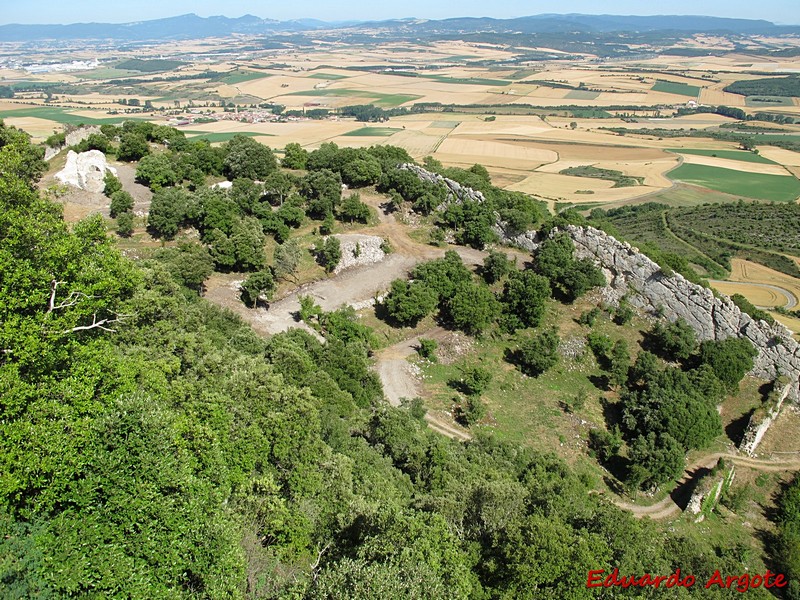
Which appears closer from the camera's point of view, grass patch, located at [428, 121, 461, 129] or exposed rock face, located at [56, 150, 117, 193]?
exposed rock face, located at [56, 150, 117, 193]

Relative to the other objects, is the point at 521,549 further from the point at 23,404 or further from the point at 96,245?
the point at 96,245

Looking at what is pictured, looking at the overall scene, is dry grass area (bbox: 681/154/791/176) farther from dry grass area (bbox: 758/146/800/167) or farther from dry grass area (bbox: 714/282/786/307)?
dry grass area (bbox: 714/282/786/307)

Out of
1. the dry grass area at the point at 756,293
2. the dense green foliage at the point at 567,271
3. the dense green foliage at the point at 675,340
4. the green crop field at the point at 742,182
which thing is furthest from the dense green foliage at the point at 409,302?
the green crop field at the point at 742,182

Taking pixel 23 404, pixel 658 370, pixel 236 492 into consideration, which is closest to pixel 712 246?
pixel 658 370

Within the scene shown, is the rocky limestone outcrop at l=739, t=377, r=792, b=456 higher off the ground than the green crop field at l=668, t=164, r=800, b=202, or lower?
lower

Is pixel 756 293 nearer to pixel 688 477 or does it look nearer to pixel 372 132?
pixel 688 477

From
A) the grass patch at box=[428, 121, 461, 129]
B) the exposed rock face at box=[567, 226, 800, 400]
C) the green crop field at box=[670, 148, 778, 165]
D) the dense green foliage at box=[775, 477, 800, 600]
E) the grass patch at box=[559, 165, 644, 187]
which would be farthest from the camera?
the grass patch at box=[428, 121, 461, 129]

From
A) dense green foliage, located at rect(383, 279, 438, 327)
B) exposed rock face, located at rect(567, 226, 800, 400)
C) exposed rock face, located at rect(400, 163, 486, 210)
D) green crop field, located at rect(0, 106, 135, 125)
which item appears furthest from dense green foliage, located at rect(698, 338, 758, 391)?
green crop field, located at rect(0, 106, 135, 125)

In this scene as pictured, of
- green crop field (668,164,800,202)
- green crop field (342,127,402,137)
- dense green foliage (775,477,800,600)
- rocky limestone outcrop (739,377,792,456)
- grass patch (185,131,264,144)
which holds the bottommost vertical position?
dense green foliage (775,477,800,600)
